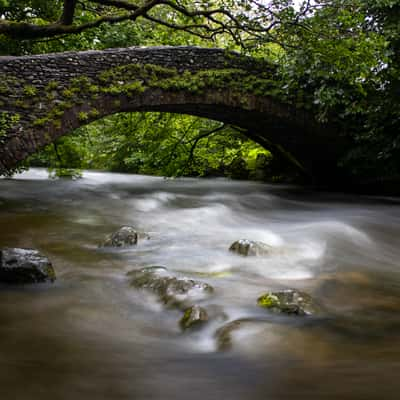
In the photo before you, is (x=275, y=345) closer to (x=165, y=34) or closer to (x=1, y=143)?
(x=1, y=143)

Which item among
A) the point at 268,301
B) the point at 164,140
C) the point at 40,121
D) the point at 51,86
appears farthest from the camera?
the point at 164,140

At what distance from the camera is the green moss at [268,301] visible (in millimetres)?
3195

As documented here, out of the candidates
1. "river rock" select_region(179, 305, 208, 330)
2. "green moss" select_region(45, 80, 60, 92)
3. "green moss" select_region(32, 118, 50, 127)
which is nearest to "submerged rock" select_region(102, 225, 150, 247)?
"river rock" select_region(179, 305, 208, 330)

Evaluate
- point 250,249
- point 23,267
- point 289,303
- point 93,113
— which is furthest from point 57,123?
point 289,303

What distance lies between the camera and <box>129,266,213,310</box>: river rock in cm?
336

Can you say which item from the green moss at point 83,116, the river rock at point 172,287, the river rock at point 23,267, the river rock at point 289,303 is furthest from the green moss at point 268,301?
the green moss at point 83,116

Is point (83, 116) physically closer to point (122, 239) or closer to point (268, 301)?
point (122, 239)

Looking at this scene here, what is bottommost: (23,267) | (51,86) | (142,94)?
(23,267)

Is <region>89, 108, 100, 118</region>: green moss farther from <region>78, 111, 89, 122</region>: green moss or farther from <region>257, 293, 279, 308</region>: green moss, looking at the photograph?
<region>257, 293, 279, 308</region>: green moss

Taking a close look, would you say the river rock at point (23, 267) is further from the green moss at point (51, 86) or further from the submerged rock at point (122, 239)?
the green moss at point (51, 86)

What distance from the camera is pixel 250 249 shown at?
4.84 meters

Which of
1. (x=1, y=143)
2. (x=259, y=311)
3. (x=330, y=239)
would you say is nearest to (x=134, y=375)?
(x=259, y=311)

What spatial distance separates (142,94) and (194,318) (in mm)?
6505

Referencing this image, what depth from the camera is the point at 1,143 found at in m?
6.58
